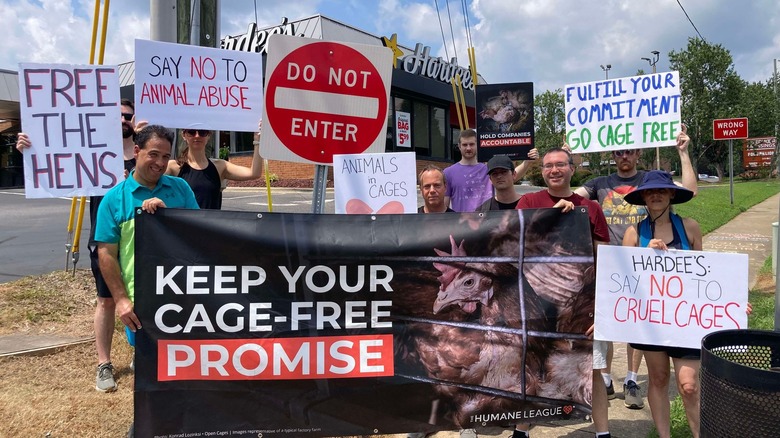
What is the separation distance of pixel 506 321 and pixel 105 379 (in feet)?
9.47

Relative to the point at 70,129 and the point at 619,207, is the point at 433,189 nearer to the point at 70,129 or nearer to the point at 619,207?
the point at 619,207

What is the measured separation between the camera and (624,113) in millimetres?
4777

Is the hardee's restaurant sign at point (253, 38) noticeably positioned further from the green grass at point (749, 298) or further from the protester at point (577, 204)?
the protester at point (577, 204)

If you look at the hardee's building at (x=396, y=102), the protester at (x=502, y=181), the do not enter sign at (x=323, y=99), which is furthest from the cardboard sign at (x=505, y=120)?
the hardee's building at (x=396, y=102)

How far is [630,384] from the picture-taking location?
4.09 m

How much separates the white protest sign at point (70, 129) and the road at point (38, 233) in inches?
151

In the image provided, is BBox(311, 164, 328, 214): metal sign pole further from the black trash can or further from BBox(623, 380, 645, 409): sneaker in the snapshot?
BBox(623, 380, 645, 409): sneaker

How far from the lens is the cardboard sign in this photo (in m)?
4.91

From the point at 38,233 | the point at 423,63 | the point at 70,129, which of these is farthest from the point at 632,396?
the point at 423,63

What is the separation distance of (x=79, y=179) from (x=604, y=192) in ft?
12.2

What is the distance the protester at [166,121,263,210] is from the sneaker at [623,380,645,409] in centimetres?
314

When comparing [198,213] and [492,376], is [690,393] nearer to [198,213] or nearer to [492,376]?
[492,376]

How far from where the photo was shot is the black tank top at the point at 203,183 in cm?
384

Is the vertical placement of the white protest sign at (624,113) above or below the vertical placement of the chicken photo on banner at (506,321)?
above
